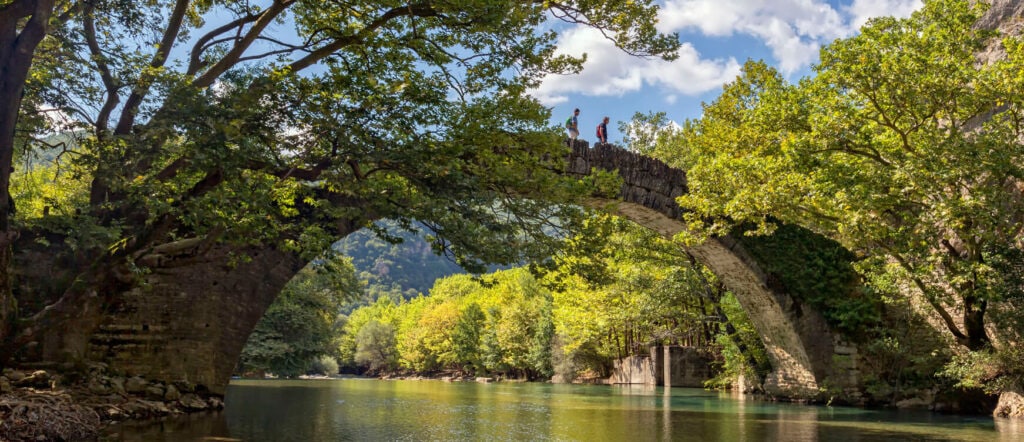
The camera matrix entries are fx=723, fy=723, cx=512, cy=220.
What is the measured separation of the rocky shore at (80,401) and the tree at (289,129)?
2.28ft

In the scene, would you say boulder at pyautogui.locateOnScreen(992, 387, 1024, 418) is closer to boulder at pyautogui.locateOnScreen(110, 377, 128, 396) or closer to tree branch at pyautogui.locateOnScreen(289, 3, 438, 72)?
tree branch at pyautogui.locateOnScreen(289, 3, 438, 72)

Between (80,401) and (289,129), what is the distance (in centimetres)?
491

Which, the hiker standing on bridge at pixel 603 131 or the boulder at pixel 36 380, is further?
the hiker standing on bridge at pixel 603 131

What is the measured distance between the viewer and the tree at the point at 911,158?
413 inches

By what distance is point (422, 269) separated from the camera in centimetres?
19500

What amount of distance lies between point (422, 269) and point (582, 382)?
531 feet

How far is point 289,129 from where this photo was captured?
716cm

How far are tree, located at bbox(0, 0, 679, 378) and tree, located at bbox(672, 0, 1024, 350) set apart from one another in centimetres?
381

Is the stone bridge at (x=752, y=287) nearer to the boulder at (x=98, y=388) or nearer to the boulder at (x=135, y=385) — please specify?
the boulder at (x=135, y=385)

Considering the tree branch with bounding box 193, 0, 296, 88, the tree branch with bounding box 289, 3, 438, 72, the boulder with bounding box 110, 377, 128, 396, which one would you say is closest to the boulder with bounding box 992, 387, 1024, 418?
the tree branch with bounding box 289, 3, 438, 72

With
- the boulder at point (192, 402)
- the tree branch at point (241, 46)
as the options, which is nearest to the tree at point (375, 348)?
the boulder at point (192, 402)

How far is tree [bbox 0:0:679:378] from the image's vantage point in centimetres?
661

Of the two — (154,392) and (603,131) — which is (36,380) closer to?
(154,392)

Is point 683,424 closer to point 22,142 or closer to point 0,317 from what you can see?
point 0,317
